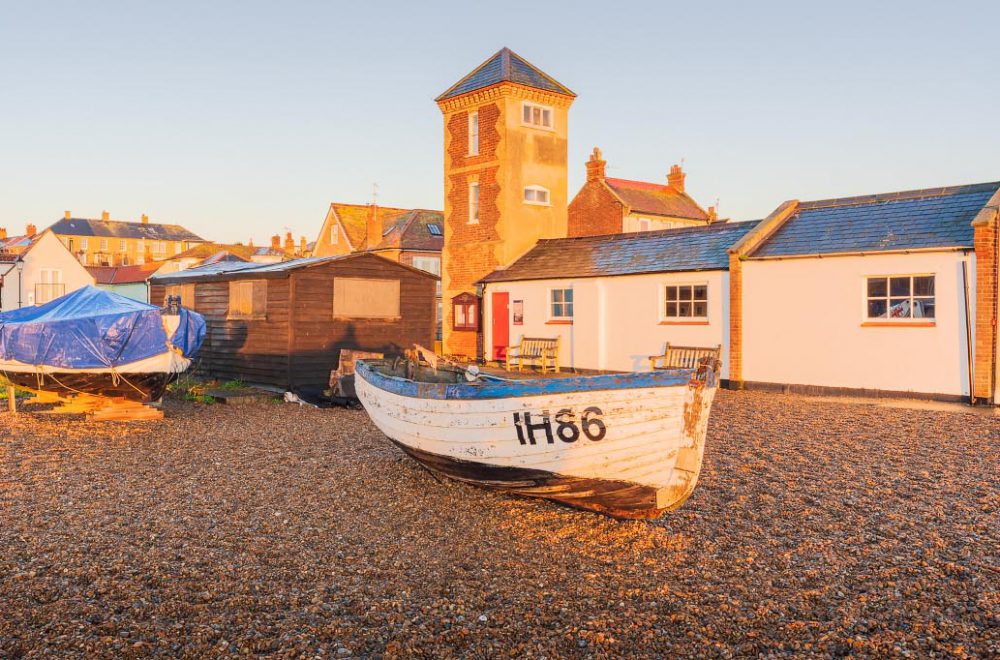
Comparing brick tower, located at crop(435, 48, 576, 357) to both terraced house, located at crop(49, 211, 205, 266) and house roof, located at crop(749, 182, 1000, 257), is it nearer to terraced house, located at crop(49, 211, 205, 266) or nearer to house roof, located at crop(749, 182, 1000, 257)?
house roof, located at crop(749, 182, 1000, 257)

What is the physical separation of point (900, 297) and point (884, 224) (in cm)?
217

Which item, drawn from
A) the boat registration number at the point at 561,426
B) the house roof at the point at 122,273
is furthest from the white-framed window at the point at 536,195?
the house roof at the point at 122,273

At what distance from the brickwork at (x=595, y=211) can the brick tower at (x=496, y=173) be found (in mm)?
12528

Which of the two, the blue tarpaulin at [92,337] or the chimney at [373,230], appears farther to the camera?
the chimney at [373,230]

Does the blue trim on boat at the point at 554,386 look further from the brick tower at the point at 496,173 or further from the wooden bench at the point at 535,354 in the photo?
the brick tower at the point at 496,173

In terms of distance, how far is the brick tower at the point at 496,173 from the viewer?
95.9ft

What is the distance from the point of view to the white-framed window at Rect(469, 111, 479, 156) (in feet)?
100

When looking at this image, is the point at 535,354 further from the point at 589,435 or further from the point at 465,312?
the point at 589,435

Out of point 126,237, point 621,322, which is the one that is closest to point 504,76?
point 621,322

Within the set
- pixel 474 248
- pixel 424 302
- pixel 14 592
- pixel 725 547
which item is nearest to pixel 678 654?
pixel 725 547

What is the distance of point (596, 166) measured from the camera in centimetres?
4509

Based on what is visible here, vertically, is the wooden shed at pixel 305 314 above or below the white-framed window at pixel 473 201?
below

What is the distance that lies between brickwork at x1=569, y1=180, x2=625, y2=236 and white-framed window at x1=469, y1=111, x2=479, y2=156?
46.9 ft

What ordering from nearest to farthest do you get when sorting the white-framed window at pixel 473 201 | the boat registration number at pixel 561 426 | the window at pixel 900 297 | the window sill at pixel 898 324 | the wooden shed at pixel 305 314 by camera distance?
the boat registration number at pixel 561 426 < the window sill at pixel 898 324 < the window at pixel 900 297 < the wooden shed at pixel 305 314 < the white-framed window at pixel 473 201
